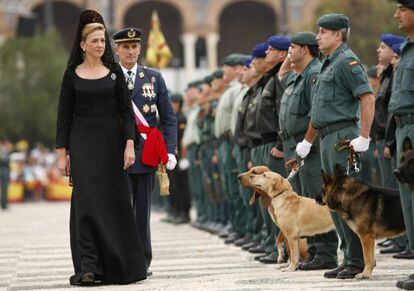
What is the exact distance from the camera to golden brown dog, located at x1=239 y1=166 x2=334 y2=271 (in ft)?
33.9

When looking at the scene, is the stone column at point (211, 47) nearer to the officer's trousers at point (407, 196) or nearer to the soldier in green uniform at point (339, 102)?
the soldier in green uniform at point (339, 102)

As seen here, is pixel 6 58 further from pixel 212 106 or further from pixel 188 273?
pixel 188 273

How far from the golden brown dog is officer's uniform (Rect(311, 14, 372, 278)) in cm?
74

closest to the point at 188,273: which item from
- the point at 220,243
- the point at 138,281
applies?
the point at 138,281

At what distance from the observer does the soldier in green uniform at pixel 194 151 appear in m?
18.7

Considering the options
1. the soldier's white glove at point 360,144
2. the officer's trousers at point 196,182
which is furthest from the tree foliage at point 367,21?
the soldier's white glove at point 360,144

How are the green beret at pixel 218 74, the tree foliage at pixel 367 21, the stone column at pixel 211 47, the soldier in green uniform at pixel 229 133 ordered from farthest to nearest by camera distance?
the stone column at pixel 211 47
the tree foliage at pixel 367 21
the green beret at pixel 218 74
the soldier in green uniform at pixel 229 133

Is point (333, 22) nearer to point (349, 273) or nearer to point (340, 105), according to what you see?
point (340, 105)

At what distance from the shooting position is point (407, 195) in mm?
8656

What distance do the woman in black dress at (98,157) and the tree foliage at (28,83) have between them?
33.0 meters

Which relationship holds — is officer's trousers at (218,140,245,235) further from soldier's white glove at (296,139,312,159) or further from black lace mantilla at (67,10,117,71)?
black lace mantilla at (67,10,117,71)

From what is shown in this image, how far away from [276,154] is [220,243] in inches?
142

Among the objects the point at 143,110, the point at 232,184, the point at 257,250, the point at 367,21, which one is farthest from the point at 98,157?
the point at 367,21

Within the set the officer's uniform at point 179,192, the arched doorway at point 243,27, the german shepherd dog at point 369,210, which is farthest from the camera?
the arched doorway at point 243,27
